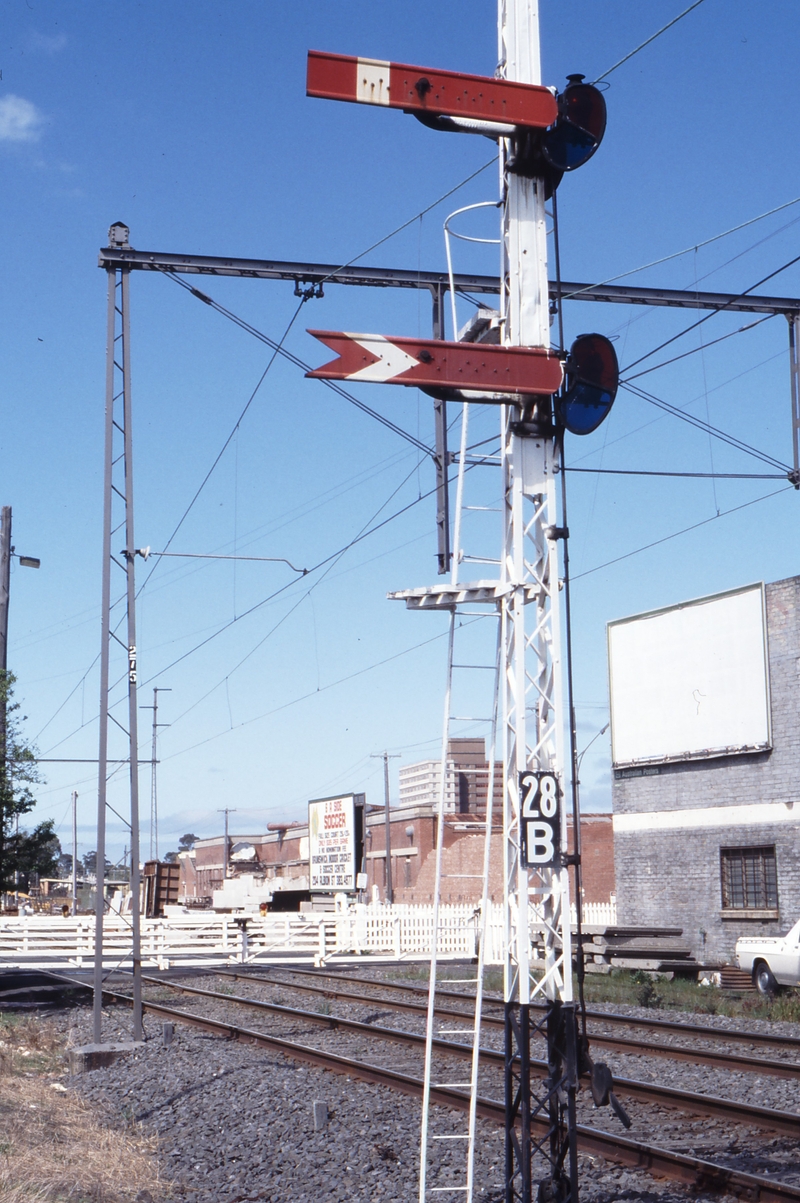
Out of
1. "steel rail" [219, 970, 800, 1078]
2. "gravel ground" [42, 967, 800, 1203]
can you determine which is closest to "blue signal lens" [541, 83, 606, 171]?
"gravel ground" [42, 967, 800, 1203]

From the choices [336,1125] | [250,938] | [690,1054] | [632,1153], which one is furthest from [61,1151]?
[250,938]

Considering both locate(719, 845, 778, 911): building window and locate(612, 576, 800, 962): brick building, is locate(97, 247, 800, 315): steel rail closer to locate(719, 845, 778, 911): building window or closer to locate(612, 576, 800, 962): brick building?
locate(612, 576, 800, 962): brick building

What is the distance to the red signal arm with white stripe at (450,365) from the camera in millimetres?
6535

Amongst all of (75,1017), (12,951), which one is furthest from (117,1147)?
(12,951)

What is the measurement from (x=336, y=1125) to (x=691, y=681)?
18831 mm

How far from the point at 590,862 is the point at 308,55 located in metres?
51.9

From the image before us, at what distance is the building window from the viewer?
82.5ft

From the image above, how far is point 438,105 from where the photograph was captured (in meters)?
6.70

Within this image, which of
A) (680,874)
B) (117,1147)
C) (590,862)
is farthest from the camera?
(590,862)

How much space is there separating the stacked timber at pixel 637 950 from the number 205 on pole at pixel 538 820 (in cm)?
1977

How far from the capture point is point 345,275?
1720 centimetres

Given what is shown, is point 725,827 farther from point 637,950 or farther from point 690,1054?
point 690,1054

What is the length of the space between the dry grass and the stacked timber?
45.6 feet

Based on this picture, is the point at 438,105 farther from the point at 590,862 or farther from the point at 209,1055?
the point at 590,862
